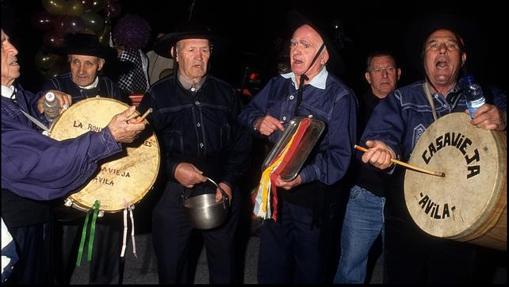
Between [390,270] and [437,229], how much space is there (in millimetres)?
626

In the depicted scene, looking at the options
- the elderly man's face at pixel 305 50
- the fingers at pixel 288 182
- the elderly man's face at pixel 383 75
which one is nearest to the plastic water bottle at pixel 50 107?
the fingers at pixel 288 182

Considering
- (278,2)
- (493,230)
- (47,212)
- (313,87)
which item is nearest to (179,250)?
(47,212)

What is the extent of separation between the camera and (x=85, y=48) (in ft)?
14.2

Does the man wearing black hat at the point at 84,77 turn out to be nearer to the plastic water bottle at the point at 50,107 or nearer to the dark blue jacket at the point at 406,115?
the plastic water bottle at the point at 50,107

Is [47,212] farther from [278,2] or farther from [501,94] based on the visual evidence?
[278,2]

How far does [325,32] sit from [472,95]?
45.6 inches

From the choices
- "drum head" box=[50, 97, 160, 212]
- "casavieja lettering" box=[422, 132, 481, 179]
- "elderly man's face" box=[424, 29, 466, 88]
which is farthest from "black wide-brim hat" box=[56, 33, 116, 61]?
"casavieja lettering" box=[422, 132, 481, 179]

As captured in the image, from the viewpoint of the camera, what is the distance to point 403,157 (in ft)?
10.1

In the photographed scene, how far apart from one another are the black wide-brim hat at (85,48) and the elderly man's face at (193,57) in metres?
1.08

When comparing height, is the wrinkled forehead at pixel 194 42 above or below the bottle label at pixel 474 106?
above

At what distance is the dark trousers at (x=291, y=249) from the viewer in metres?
3.32

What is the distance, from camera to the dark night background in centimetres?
778

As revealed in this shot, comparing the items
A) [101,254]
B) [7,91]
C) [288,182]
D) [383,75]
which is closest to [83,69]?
[7,91]

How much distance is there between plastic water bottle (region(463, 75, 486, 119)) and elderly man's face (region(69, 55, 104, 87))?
3.27 metres
